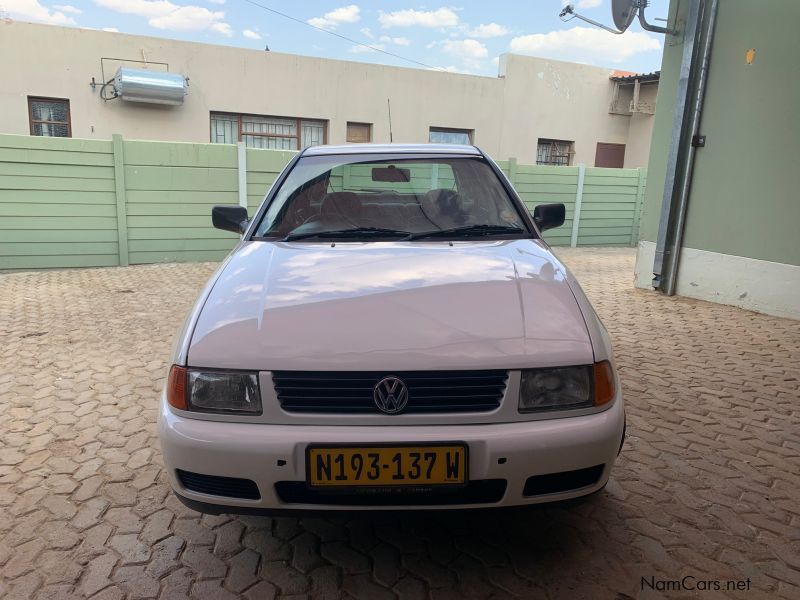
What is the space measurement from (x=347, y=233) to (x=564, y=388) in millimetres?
1364

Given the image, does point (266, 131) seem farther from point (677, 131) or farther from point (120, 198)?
point (677, 131)

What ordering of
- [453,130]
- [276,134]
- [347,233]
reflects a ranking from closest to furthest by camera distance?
[347,233], [276,134], [453,130]

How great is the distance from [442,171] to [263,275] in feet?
4.69

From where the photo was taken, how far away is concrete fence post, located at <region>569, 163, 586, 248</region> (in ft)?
41.0

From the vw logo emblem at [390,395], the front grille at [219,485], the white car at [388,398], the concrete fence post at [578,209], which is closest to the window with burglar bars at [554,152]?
the concrete fence post at [578,209]

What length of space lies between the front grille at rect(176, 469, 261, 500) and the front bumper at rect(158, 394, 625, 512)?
0.02 metres

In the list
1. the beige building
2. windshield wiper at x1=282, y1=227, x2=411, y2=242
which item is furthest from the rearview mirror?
the beige building

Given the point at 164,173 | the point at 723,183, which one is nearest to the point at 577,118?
the point at 723,183

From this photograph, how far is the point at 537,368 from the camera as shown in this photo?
1.89 metres

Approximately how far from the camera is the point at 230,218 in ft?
11.2

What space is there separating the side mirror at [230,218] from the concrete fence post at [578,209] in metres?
10.5

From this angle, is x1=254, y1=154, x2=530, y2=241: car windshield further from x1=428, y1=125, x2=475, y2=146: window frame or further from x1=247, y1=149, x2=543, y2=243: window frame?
x1=428, y1=125, x2=475, y2=146: window frame

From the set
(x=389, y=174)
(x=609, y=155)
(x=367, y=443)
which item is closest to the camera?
(x=367, y=443)

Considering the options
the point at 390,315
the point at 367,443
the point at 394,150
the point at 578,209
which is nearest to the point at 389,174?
the point at 394,150
